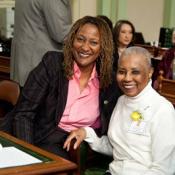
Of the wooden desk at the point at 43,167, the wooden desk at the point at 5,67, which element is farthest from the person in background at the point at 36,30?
the wooden desk at the point at 43,167

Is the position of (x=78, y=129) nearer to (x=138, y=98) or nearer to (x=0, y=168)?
(x=138, y=98)

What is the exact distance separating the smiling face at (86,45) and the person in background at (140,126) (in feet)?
1.06

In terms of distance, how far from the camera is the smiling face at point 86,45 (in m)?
2.57

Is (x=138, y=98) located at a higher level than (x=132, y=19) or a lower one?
Result: lower

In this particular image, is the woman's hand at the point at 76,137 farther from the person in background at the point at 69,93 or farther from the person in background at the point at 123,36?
the person in background at the point at 123,36

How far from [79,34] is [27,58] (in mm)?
1172

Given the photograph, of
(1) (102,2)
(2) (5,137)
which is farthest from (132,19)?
(2) (5,137)

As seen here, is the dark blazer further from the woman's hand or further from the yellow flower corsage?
the yellow flower corsage

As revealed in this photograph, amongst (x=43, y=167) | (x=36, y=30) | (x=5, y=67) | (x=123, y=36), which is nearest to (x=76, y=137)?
(x=43, y=167)

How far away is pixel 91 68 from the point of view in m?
2.69

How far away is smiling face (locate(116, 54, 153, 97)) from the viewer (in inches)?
88.7

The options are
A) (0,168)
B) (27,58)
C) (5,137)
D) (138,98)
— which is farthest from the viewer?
(27,58)

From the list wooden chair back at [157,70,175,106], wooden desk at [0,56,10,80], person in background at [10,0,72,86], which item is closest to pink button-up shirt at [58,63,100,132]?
person in background at [10,0,72,86]

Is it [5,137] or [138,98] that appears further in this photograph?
[138,98]
